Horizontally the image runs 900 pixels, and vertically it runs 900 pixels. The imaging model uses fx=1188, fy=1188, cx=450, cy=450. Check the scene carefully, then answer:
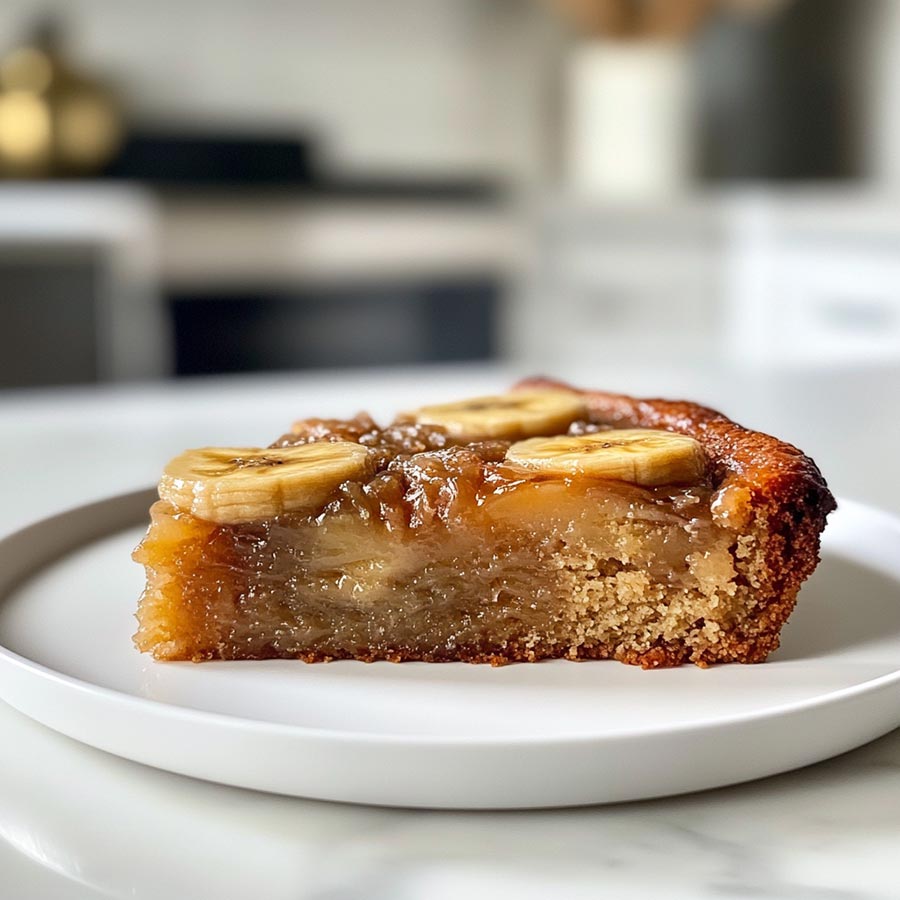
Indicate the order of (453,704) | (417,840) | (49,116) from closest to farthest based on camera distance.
→ (417,840), (453,704), (49,116)

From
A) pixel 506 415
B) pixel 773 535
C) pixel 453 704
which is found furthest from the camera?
pixel 506 415

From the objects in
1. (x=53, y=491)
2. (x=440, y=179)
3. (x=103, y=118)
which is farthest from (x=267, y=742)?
(x=440, y=179)

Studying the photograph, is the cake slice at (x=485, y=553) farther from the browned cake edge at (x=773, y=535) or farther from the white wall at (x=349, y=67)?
the white wall at (x=349, y=67)

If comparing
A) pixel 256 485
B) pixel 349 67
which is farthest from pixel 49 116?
pixel 256 485

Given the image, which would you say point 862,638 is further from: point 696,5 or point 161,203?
point 696,5

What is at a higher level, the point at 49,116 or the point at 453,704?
the point at 49,116

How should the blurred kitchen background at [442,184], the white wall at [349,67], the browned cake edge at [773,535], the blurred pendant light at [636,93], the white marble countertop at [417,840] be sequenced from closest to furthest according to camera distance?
1. the white marble countertop at [417,840]
2. the browned cake edge at [773,535]
3. the blurred kitchen background at [442,184]
4. the white wall at [349,67]
5. the blurred pendant light at [636,93]

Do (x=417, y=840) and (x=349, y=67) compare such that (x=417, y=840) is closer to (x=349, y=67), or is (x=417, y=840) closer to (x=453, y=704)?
(x=453, y=704)

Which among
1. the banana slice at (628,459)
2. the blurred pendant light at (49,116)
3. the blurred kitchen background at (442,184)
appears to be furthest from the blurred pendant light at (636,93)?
the banana slice at (628,459)

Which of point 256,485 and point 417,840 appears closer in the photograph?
point 417,840
